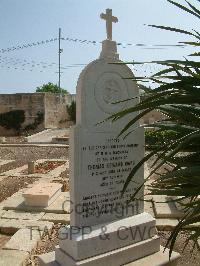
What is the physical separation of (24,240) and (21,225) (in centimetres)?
63

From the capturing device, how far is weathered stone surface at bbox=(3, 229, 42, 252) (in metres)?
3.53

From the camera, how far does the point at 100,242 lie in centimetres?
294

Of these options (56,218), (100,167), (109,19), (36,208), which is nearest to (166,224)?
(56,218)

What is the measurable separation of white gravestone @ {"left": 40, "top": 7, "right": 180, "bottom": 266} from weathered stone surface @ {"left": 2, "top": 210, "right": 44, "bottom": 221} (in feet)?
5.76

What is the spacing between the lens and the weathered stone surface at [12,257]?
314 centimetres

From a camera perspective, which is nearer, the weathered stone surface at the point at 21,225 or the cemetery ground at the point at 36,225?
the cemetery ground at the point at 36,225

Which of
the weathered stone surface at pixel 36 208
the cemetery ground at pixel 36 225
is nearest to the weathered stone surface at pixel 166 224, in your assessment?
the cemetery ground at pixel 36 225

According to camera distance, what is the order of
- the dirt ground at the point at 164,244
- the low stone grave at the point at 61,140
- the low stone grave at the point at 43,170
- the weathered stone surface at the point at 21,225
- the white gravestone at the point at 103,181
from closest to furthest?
the white gravestone at the point at 103,181 < the dirt ground at the point at 164,244 < the weathered stone surface at the point at 21,225 < the low stone grave at the point at 43,170 < the low stone grave at the point at 61,140

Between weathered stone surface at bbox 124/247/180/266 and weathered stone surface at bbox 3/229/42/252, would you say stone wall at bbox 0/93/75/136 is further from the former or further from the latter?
weathered stone surface at bbox 124/247/180/266

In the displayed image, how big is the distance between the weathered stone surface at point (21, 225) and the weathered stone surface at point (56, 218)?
220 mm

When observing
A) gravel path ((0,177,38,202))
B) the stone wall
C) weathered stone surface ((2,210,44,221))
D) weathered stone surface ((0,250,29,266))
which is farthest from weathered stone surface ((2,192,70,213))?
the stone wall

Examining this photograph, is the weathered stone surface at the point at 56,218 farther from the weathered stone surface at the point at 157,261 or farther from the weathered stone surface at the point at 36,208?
the weathered stone surface at the point at 157,261

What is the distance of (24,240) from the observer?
147 inches

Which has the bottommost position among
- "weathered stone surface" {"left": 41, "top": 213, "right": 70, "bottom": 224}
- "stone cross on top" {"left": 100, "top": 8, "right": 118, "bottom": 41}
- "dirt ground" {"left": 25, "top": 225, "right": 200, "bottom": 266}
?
"dirt ground" {"left": 25, "top": 225, "right": 200, "bottom": 266}
